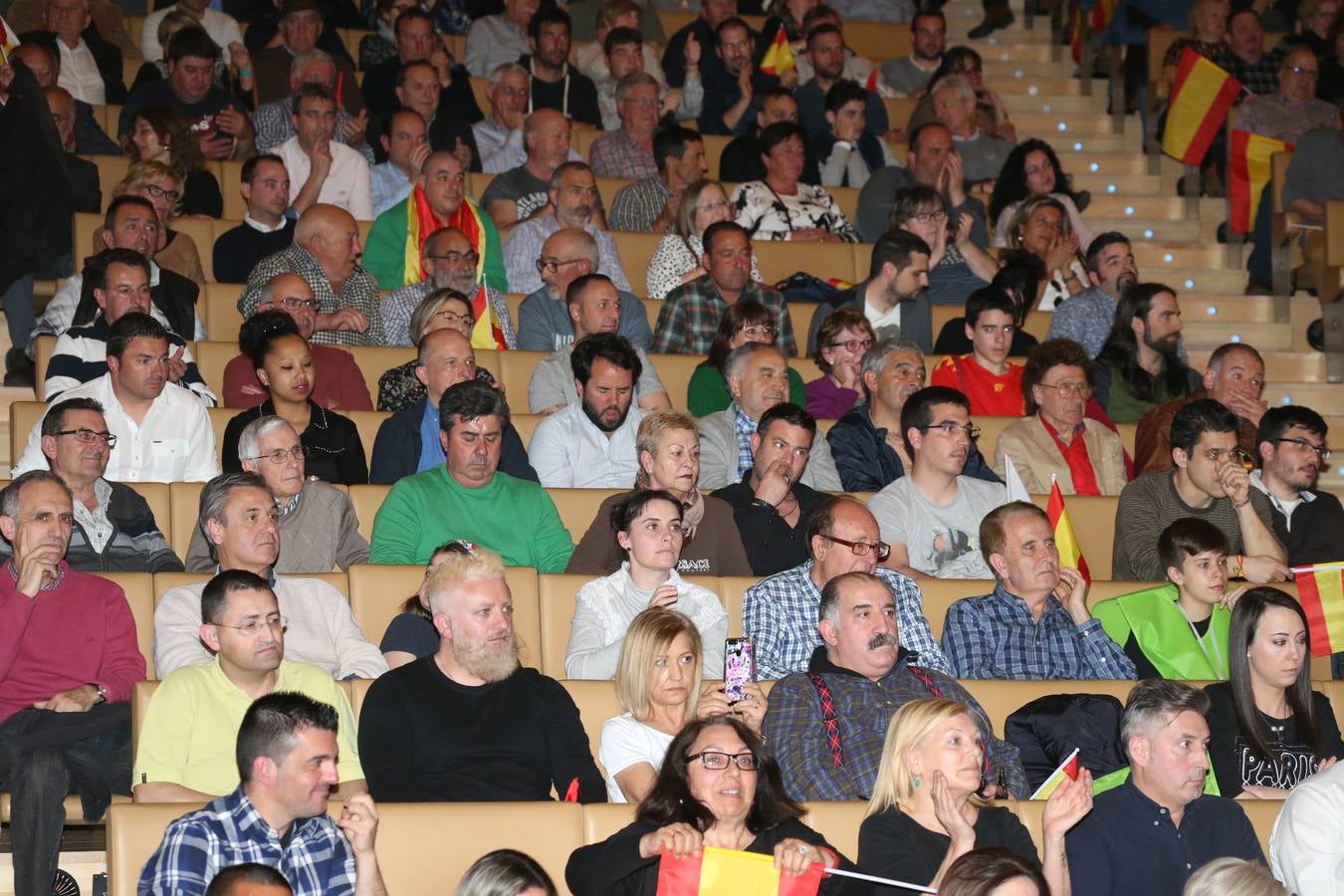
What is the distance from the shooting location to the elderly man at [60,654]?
4113 mm

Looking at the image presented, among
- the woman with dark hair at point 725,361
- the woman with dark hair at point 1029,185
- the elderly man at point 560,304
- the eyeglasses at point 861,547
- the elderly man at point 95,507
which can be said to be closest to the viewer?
the eyeglasses at point 861,547

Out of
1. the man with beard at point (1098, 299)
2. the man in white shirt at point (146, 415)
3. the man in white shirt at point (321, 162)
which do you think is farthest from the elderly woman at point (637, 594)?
the man in white shirt at point (321, 162)

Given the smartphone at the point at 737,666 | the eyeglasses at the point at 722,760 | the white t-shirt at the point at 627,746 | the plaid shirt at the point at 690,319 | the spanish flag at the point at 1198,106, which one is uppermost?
the spanish flag at the point at 1198,106

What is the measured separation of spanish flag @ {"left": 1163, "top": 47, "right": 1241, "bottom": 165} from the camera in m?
8.43

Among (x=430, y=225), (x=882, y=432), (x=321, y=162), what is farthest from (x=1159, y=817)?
(x=321, y=162)

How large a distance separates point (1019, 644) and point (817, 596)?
0.51 meters

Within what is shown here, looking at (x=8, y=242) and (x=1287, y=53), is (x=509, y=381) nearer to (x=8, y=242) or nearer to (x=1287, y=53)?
(x=8, y=242)

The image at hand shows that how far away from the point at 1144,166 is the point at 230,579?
608 cm

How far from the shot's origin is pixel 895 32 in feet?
32.4

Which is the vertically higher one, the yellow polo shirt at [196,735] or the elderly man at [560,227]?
the elderly man at [560,227]

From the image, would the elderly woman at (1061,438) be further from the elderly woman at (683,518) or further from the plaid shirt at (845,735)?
the plaid shirt at (845,735)

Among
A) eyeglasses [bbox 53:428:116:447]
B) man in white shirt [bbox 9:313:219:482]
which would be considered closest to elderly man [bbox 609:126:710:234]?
man in white shirt [bbox 9:313:219:482]

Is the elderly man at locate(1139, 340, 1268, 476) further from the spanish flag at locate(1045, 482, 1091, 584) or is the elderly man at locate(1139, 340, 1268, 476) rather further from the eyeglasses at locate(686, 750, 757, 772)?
the eyeglasses at locate(686, 750, 757, 772)

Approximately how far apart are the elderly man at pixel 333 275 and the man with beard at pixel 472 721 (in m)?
2.44
